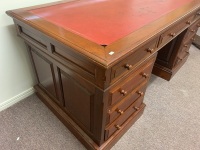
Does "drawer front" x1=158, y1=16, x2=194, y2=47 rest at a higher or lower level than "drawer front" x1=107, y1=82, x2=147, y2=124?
higher

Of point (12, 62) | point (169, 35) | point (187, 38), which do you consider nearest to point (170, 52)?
point (187, 38)

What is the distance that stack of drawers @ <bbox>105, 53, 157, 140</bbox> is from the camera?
90 centimetres

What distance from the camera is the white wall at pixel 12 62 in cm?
114

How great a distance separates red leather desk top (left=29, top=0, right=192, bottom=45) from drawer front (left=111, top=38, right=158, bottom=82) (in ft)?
0.36

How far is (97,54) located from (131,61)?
0.22m

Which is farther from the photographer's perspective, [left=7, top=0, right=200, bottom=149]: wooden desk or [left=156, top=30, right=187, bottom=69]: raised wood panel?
[left=156, top=30, right=187, bottom=69]: raised wood panel

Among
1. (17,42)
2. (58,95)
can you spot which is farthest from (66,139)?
(17,42)

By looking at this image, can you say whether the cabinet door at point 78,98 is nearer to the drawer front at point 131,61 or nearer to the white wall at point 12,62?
the drawer front at point 131,61

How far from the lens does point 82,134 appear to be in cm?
115

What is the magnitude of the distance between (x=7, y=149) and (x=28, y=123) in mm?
228

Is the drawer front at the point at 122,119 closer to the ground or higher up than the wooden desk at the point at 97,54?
closer to the ground

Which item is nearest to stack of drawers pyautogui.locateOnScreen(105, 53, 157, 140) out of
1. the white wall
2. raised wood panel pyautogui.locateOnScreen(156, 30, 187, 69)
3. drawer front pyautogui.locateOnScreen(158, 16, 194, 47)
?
drawer front pyautogui.locateOnScreen(158, 16, 194, 47)

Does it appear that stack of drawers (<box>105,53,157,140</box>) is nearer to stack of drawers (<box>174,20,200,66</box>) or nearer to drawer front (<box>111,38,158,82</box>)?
drawer front (<box>111,38,158,82</box>)

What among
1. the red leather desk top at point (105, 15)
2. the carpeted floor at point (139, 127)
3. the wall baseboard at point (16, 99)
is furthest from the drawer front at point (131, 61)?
the wall baseboard at point (16, 99)
